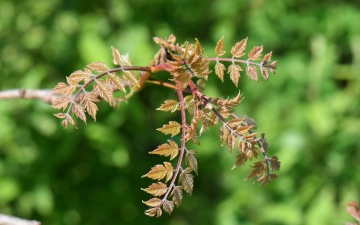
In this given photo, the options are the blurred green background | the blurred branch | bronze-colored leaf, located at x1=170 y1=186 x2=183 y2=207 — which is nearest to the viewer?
bronze-colored leaf, located at x1=170 y1=186 x2=183 y2=207

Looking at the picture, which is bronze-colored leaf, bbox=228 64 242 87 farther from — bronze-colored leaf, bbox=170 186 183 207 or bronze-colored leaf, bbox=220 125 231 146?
bronze-colored leaf, bbox=170 186 183 207

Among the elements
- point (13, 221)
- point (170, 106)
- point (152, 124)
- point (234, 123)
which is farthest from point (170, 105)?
point (152, 124)

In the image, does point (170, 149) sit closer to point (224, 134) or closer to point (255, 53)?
point (224, 134)

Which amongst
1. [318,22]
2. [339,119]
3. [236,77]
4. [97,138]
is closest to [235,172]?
[339,119]

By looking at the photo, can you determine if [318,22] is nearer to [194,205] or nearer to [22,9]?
[194,205]

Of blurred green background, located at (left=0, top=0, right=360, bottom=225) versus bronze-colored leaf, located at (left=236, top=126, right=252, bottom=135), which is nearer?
bronze-colored leaf, located at (left=236, top=126, right=252, bottom=135)

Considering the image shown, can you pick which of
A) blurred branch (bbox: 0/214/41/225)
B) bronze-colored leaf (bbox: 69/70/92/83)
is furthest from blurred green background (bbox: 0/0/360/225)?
bronze-colored leaf (bbox: 69/70/92/83)
